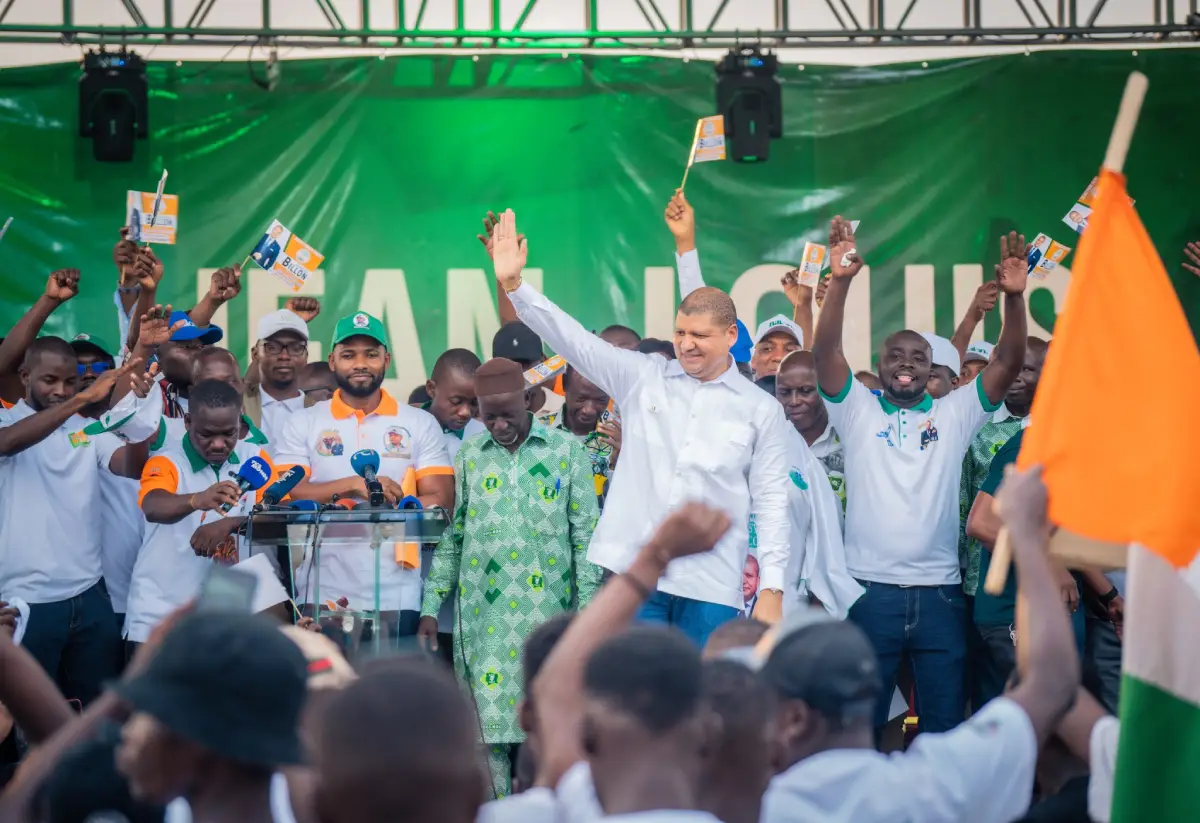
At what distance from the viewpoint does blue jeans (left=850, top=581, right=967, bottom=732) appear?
6.69 metres

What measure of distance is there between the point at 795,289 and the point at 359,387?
12.3 ft

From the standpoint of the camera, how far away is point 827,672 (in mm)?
2873

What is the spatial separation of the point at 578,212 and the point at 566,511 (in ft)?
13.7

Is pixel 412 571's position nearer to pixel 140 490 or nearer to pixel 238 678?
pixel 140 490

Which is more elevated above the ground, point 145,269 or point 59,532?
point 145,269

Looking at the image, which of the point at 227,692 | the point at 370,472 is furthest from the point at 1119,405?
the point at 370,472

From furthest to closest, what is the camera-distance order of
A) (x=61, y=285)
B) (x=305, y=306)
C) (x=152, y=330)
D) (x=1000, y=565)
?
(x=305, y=306)
(x=61, y=285)
(x=152, y=330)
(x=1000, y=565)

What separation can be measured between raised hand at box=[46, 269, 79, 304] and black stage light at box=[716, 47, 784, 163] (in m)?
4.54

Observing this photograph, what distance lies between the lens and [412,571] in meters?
6.02

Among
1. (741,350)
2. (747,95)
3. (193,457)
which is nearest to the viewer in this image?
(193,457)

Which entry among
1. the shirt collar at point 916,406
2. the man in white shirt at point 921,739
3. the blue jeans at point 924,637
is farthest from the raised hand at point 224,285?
the man in white shirt at point 921,739

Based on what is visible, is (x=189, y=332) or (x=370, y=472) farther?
(x=189, y=332)

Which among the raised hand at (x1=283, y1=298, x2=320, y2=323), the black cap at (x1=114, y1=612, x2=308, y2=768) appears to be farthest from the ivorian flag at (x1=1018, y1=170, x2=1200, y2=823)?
the raised hand at (x1=283, y1=298, x2=320, y2=323)

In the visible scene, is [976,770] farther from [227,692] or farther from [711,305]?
[711,305]
